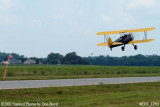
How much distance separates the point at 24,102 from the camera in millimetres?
21078

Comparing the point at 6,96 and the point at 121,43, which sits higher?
the point at 121,43

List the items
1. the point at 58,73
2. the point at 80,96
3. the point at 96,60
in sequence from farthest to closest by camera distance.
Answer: the point at 96,60, the point at 58,73, the point at 80,96

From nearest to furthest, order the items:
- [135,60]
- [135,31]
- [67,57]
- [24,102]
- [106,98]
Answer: [24,102]
[106,98]
[135,31]
[67,57]
[135,60]

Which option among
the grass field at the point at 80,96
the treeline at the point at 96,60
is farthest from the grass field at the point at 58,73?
the grass field at the point at 80,96

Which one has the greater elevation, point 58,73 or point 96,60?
point 96,60

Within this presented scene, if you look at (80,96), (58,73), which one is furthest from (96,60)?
(80,96)

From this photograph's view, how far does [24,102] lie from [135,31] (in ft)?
40.5

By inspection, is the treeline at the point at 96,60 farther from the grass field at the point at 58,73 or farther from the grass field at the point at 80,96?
the grass field at the point at 80,96

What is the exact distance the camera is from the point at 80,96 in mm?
24250

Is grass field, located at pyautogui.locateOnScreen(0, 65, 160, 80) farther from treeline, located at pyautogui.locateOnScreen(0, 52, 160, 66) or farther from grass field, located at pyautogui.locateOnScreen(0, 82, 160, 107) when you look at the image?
grass field, located at pyautogui.locateOnScreen(0, 82, 160, 107)

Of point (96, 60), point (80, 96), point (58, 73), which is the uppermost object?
point (96, 60)

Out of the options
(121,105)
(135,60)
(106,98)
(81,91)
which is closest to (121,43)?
(81,91)

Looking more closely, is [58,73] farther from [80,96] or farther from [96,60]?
[80,96]

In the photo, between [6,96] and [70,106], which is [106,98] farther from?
[6,96]
